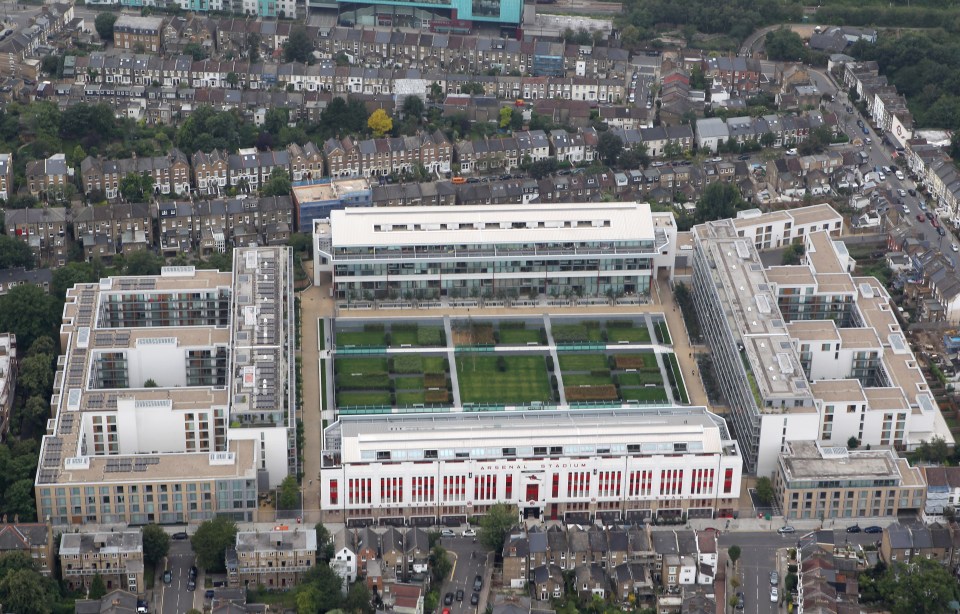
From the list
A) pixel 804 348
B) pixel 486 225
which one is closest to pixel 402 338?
pixel 486 225

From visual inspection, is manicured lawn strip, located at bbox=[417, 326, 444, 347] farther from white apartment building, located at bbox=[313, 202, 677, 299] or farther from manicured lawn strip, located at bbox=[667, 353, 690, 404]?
manicured lawn strip, located at bbox=[667, 353, 690, 404]

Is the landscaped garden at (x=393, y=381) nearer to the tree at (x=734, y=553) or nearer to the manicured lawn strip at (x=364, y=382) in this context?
the manicured lawn strip at (x=364, y=382)

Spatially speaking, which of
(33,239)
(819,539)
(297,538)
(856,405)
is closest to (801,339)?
(856,405)

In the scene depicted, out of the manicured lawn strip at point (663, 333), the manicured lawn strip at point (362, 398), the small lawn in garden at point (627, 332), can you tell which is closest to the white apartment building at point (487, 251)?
the small lawn in garden at point (627, 332)

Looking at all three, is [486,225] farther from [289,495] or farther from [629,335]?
[289,495]

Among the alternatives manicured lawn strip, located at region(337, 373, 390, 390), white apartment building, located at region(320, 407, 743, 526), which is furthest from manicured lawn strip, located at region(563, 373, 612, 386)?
manicured lawn strip, located at region(337, 373, 390, 390)

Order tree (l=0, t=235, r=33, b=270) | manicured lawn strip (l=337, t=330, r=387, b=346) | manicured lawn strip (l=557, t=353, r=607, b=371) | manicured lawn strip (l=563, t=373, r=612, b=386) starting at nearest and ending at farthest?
manicured lawn strip (l=563, t=373, r=612, b=386)
manicured lawn strip (l=557, t=353, r=607, b=371)
manicured lawn strip (l=337, t=330, r=387, b=346)
tree (l=0, t=235, r=33, b=270)

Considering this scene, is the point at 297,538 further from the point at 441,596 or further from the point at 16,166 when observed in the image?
the point at 16,166
